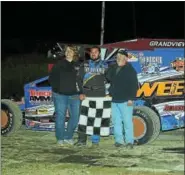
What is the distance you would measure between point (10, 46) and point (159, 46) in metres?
17.9

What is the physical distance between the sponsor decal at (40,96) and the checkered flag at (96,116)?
861 millimetres

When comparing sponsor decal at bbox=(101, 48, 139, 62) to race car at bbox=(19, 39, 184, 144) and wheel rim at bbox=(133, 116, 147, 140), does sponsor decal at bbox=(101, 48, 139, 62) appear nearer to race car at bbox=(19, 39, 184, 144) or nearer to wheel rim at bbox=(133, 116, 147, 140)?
race car at bbox=(19, 39, 184, 144)

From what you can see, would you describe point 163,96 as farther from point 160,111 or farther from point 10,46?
point 10,46

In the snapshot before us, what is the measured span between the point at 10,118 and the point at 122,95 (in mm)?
2378

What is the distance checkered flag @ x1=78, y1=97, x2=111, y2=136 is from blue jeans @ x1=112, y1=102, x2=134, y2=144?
183 mm

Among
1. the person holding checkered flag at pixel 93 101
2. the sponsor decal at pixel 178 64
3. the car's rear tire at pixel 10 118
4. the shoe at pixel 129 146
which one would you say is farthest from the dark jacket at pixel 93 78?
the car's rear tire at pixel 10 118

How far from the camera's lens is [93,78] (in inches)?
321

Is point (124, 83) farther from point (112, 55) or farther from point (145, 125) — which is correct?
point (145, 125)

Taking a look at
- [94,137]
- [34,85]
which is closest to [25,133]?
[34,85]

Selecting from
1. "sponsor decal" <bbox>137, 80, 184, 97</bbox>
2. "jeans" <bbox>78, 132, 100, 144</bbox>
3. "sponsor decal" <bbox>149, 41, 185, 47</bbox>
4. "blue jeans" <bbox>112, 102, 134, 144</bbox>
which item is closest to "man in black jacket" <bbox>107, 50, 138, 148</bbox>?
"blue jeans" <bbox>112, 102, 134, 144</bbox>

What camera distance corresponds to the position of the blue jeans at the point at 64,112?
27.3 feet

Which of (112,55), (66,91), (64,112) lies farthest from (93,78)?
(64,112)

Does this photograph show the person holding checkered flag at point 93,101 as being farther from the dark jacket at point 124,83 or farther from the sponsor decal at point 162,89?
the sponsor decal at point 162,89

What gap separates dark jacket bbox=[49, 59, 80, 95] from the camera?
8195 mm
